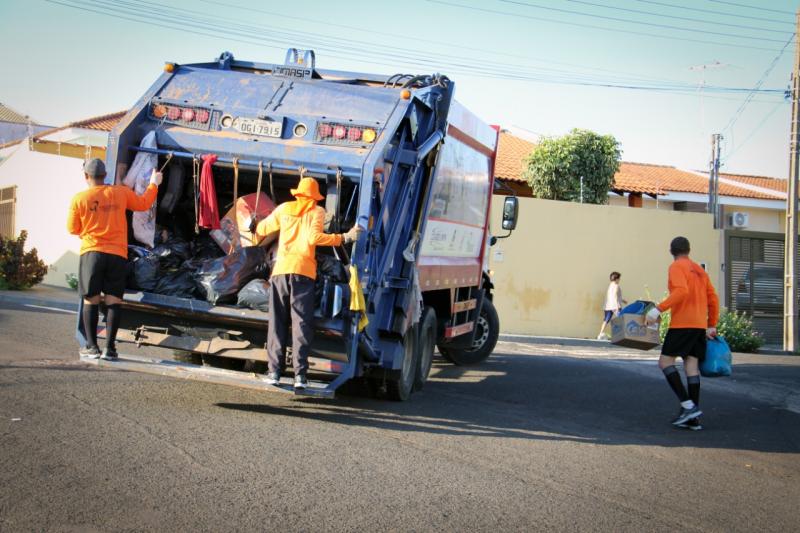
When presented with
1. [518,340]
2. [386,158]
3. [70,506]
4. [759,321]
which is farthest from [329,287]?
[759,321]

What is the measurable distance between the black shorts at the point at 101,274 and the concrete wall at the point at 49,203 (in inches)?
586

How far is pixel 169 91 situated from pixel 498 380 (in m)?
5.10

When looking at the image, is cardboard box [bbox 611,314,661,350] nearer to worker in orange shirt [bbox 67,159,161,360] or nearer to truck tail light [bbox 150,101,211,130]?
truck tail light [bbox 150,101,211,130]

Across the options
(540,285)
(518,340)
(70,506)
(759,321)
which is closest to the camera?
(70,506)

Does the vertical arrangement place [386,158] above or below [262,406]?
above

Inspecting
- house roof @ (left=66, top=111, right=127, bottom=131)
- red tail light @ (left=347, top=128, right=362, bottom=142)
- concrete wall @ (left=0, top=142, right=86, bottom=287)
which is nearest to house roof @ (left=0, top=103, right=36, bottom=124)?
house roof @ (left=66, top=111, right=127, bottom=131)

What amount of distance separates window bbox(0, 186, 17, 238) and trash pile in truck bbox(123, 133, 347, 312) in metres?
19.0

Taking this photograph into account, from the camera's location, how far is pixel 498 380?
10.6m

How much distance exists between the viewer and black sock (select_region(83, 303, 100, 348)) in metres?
7.18

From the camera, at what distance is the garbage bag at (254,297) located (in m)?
7.13

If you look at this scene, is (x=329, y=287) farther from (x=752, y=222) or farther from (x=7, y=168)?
(x=752, y=222)

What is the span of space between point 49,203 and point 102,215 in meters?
17.1

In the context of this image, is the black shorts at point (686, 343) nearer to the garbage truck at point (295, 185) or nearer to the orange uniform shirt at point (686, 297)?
the orange uniform shirt at point (686, 297)

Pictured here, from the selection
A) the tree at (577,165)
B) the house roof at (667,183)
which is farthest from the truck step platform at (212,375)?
the house roof at (667,183)
